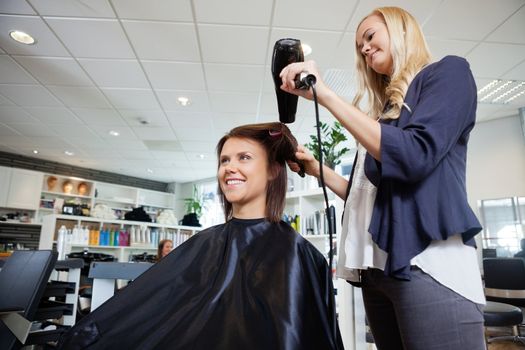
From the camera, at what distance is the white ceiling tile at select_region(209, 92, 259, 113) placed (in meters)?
4.01

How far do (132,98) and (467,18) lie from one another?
11.6ft

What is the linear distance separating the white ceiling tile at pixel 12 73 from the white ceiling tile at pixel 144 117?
42.5 inches

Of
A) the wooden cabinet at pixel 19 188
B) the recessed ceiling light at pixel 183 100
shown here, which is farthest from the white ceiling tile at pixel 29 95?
the wooden cabinet at pixel 19 188

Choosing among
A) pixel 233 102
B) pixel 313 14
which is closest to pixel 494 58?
pixel 313 14

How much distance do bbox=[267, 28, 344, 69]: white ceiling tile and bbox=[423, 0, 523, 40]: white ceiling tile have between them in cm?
75

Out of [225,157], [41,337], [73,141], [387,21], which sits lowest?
[41,337]

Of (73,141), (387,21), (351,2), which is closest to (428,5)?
(351,2)

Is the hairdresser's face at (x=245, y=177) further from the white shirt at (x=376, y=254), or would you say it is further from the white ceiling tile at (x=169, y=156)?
the white ceiling tile at (x=169, y=156)

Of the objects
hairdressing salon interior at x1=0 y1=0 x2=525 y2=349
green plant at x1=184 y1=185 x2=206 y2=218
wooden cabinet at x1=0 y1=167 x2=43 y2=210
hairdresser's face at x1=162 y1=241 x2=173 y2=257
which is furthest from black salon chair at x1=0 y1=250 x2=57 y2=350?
green plant at x1=184 y1=185 x2=206 y2=218

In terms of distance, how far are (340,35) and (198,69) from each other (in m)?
1.44

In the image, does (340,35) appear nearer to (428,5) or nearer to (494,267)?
(428,5)

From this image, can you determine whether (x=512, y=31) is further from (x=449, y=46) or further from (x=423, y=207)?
(x=423, y=207)

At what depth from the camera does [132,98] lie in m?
4.12

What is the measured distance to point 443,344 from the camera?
2.08ft
